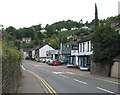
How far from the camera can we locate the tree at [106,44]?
75.2 ft

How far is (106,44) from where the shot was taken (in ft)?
76.2

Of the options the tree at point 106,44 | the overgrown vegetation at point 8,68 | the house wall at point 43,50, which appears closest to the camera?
the overgrown vegetation at point 8,68

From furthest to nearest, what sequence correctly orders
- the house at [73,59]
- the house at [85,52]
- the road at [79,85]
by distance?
the house at [73,59], the house at [85,52], the road at [79,85]

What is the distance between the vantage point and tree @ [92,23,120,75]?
22922 mm

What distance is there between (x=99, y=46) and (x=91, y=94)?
1303cm

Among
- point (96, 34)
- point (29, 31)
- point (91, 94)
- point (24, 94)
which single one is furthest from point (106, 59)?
point (29, 31)

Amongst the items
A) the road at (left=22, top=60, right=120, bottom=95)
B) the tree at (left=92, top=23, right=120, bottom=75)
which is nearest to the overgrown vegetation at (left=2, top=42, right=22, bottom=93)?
the road at (left=22, top=60, right=120, bottom=95)

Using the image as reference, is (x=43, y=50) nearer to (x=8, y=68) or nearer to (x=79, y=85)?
(x=79, y=85)

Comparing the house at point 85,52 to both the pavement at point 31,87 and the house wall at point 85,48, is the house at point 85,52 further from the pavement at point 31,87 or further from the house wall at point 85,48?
the pavement at point 31,87

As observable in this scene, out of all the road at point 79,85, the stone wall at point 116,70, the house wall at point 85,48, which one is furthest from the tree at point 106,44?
the house wall at point 85,48

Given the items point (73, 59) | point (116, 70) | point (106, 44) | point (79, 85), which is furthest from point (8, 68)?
point (73, 59)

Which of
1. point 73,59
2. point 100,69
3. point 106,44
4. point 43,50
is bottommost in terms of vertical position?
point 100,69

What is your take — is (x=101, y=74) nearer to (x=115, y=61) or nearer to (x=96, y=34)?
(x=115, y=61)

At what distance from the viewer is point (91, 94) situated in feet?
37.6
